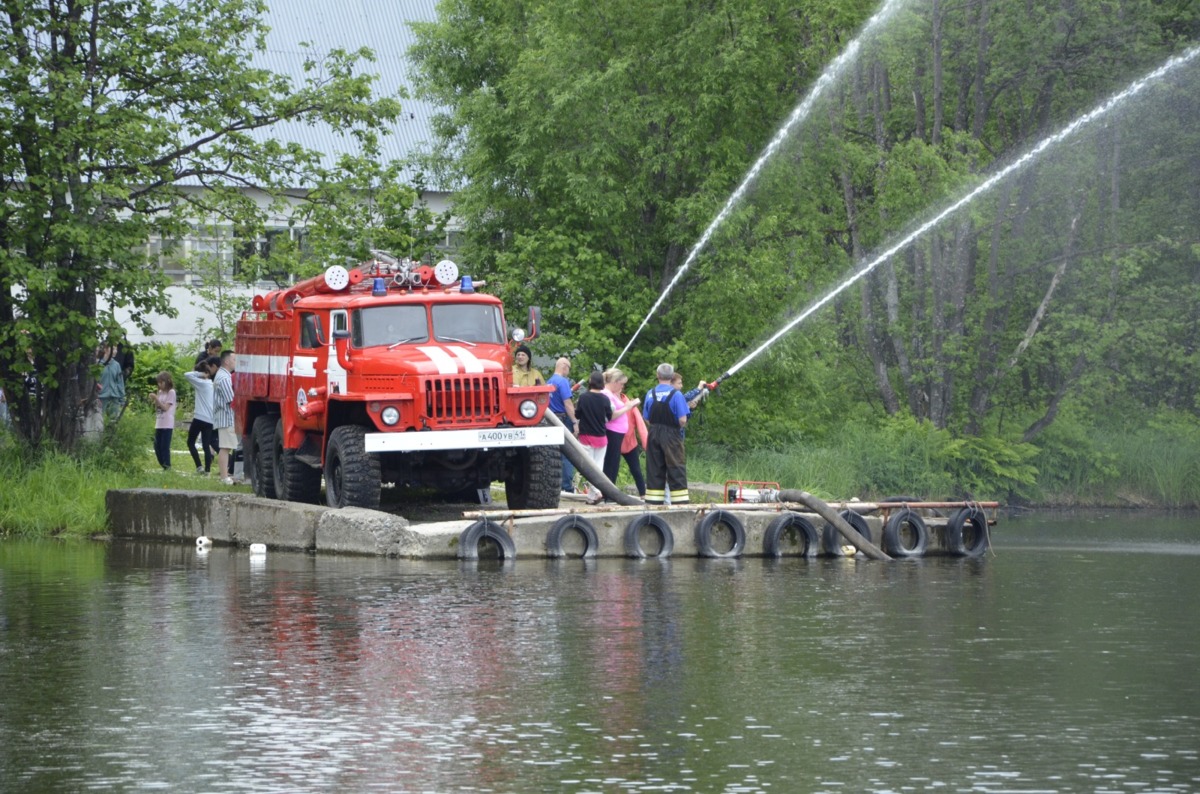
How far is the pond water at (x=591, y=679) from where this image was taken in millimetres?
9570

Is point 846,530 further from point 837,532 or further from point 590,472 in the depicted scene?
point 590,472

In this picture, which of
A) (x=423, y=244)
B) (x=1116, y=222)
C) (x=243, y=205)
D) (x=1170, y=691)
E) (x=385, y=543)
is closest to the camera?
(x=1170, y=691)

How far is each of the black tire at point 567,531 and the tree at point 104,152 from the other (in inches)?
312

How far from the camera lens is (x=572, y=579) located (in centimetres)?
1875

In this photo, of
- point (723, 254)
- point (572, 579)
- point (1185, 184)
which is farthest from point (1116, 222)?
point (572, 579)

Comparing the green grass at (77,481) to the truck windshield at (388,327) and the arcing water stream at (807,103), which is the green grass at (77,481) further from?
the arcing water stream at (807,103)

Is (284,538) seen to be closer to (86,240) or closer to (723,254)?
(86,240)

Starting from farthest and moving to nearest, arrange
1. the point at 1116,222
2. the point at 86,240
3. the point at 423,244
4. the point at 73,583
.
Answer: the point at 1116,222 < the point at 423,244 < the point at 86,240 < the point at 73,583

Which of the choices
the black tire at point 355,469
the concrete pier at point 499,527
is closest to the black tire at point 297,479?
the concrete pier at point 499,527

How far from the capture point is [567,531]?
21.3 metres

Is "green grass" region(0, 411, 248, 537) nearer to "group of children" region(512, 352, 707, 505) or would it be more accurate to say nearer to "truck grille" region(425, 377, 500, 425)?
"group of children" region(512, 352, 707, 505)

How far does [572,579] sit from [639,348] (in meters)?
20.2

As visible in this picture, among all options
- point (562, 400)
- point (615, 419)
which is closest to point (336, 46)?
point (562, 400)

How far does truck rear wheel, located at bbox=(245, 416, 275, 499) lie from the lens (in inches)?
984
